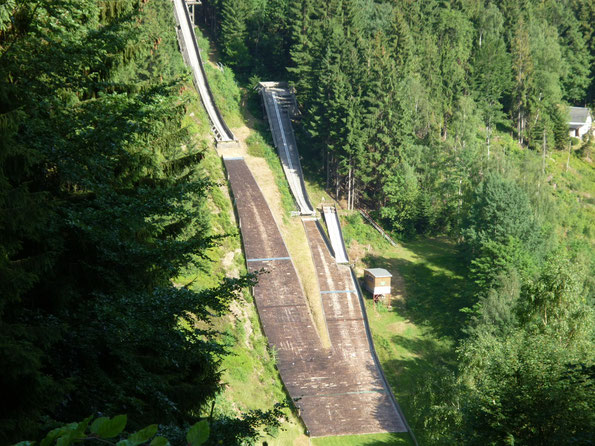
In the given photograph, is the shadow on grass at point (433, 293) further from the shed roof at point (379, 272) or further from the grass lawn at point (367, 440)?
the grass lawn at point (367, 440)

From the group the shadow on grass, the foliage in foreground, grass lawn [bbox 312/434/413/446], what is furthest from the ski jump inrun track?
the foliage in foreground

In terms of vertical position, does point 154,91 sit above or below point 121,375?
above

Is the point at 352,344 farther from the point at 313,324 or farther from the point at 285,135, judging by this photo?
the point at 285,135

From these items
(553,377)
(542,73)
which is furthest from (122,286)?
(542,73)

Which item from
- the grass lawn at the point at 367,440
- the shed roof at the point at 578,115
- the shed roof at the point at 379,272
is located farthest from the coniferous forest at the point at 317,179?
the shed roof at the point at 379,272

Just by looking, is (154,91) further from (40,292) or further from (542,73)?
(542,73)

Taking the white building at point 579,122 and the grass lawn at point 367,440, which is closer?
the grass lawn at point 367,440
